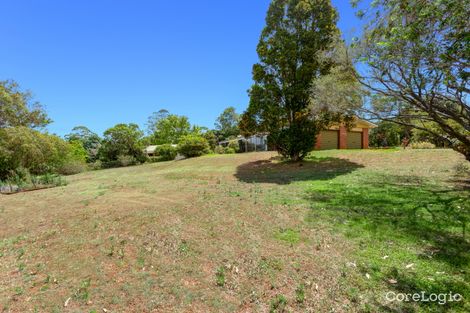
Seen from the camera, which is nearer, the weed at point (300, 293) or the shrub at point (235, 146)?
the weed at point (300, 293)

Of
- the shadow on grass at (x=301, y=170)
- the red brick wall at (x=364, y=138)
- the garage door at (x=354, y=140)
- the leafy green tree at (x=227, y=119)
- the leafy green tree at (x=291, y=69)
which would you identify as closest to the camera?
the shadow on grass at (x=301, y=170)

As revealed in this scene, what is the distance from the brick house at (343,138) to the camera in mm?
22480

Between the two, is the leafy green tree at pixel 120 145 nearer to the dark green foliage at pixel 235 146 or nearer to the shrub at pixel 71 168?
the shrub at pixel 71 168

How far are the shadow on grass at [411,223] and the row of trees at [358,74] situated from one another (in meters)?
2.35

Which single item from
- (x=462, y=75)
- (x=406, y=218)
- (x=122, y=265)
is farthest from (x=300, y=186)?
(x=122, y=265)

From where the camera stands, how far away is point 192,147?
23.8 metres

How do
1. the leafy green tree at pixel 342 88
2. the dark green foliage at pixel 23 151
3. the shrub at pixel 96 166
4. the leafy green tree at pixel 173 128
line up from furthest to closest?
the leafy green tree at pixel 173 128
the shrub at pixel 96 166
the dark green foliage at pixel 23 151
the leafy green tree at pixel 342 88

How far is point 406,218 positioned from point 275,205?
271 centimetres

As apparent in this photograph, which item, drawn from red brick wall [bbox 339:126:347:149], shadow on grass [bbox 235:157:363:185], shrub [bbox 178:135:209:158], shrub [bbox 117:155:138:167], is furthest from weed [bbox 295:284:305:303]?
shrub [bbox 117:155:138:167]

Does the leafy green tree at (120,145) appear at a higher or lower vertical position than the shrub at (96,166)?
higher

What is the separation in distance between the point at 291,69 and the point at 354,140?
13763mm

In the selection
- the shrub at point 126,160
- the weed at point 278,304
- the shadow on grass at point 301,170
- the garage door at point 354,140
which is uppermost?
the garage door at point 354,140

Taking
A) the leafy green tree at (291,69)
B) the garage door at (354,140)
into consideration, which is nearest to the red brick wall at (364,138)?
the garage door at (354,140)

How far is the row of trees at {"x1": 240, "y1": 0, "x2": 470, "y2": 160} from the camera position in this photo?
194 inches
